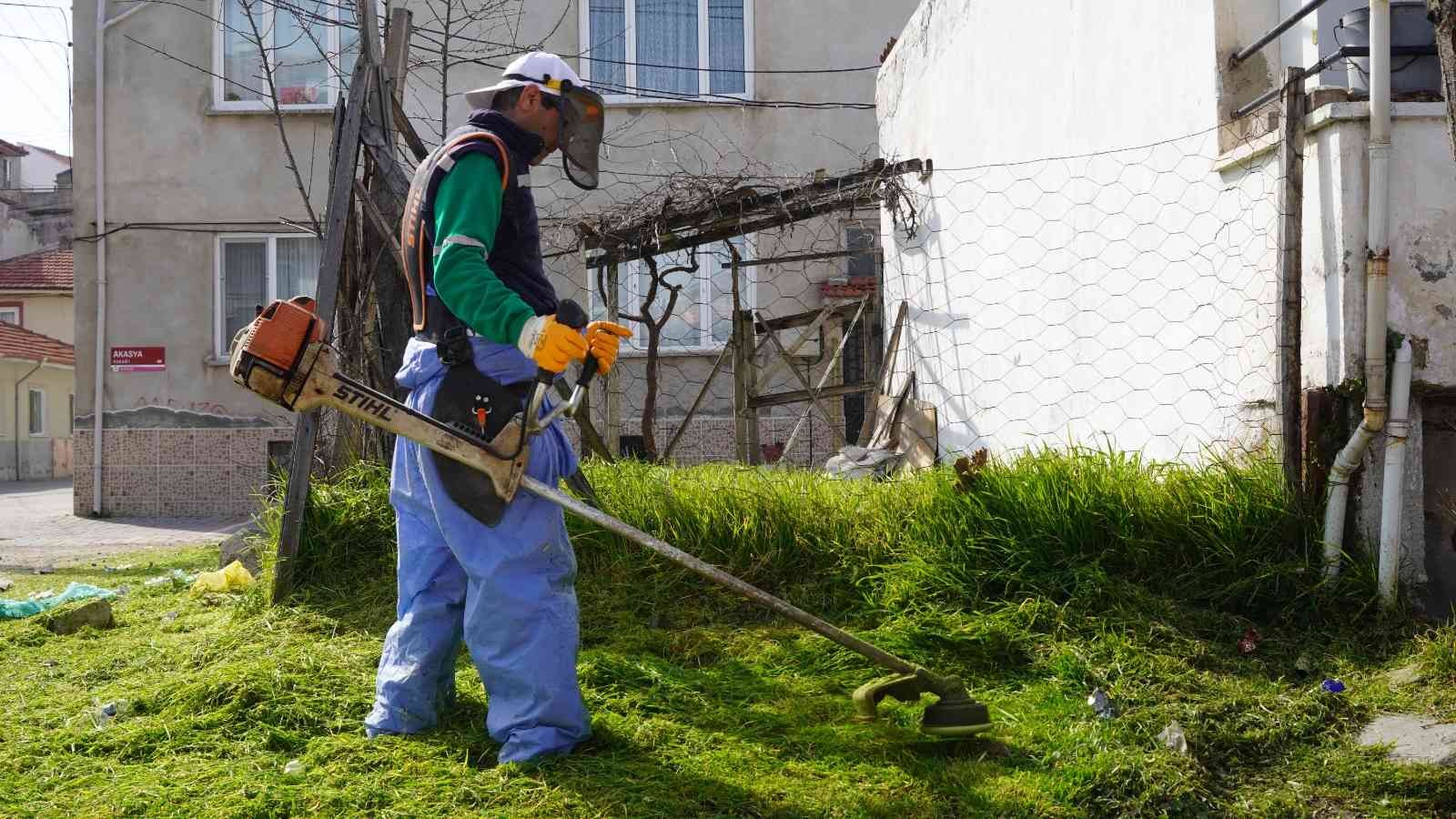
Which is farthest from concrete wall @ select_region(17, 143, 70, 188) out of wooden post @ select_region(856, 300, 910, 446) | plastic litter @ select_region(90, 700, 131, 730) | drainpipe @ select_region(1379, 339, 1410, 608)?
drainpipe @ select_region(1379, 339, 1410, 608)

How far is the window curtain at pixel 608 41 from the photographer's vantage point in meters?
12.5

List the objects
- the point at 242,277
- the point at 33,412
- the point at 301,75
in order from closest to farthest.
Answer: the point at 301,75, the point at 242,277, the point at 33,412

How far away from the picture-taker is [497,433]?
3.25m

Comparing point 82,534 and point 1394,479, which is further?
point 82,534

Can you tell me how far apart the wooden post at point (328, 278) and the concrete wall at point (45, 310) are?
28494 millimetres

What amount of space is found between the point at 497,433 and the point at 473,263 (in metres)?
0.46

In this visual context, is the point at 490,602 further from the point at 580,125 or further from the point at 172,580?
the point at 172,580

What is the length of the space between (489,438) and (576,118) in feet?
3.29

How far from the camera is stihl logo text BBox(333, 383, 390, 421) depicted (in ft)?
10.4

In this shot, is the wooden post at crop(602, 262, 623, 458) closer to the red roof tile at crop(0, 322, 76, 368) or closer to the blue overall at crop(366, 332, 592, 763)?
the blue overall at crop(366, 332, 592, 763)

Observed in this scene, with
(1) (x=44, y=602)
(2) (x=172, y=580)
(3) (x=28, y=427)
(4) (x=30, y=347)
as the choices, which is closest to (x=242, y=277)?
(2) (x=172, y=580)

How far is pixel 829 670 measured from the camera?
396 cm

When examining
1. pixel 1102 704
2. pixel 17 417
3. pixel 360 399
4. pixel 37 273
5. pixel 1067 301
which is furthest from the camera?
pixel 37 273

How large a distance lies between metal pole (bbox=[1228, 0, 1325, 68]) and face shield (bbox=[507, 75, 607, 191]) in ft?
7.61
